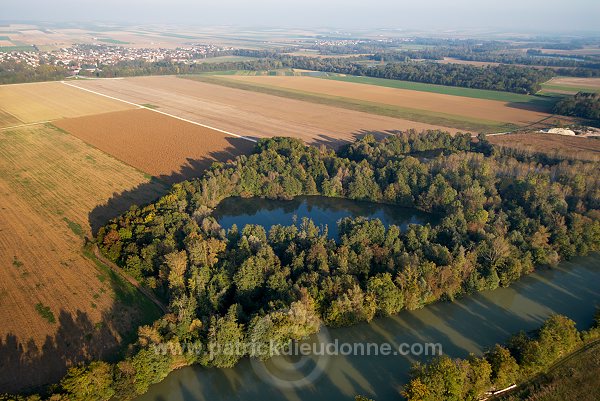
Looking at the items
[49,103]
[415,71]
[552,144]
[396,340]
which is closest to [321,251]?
[396,340]

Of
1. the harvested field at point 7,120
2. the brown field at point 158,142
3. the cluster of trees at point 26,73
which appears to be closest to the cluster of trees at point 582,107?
the brown field at point 158,142

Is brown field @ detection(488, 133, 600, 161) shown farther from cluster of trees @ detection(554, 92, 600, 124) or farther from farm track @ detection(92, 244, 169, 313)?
farm track @ detection(92, 244, 169, 313)

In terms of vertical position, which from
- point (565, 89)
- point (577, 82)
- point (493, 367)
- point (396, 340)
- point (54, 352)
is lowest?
point (396, 340)

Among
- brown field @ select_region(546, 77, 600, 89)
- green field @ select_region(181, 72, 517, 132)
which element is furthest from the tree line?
green field @ select_region(181, 72, 517, 132)

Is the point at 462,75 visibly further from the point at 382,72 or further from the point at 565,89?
the point at 565,89

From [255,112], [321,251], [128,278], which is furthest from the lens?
[255,112]

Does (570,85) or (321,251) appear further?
(570,85)
